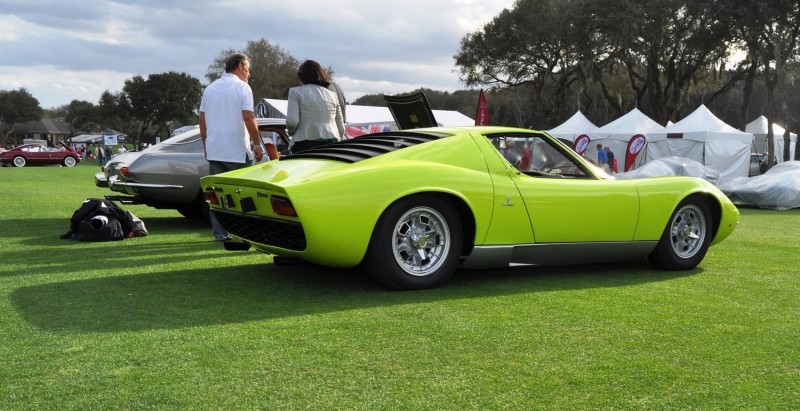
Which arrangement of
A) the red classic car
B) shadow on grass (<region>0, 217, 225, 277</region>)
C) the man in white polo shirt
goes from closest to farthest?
shadow on grass (<region>0, 217, 225, 277</region>)
the man in white polo shirt
the red classic car

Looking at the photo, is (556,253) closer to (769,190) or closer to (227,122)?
(227,122)

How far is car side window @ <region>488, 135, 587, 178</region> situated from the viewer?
489 centimetres

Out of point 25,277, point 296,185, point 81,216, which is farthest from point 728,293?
point 81,216

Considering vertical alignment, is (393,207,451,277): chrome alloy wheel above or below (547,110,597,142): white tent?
below

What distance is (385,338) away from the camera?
323 cm

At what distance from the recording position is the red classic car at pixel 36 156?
37.5m

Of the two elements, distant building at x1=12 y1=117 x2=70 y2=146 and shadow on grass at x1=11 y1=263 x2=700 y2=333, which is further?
distant building at x1=12 y1=117 x2=70 y2=146

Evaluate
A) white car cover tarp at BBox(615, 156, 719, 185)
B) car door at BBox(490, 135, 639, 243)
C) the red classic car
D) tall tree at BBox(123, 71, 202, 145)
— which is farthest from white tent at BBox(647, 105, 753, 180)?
tall tree at BBox(123, 71, 202, 145)

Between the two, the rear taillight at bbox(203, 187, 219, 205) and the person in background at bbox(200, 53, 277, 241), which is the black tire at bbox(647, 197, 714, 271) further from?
the person in background at bbox(200, 53, 277, 241)

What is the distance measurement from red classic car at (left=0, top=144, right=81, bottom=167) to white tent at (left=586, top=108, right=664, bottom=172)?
30046mm

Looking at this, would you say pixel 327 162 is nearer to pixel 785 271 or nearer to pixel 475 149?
pixel 475 149

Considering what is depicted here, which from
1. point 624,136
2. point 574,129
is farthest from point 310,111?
point 574,129

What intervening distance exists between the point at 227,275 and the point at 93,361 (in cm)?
211

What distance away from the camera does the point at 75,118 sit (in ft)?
387
